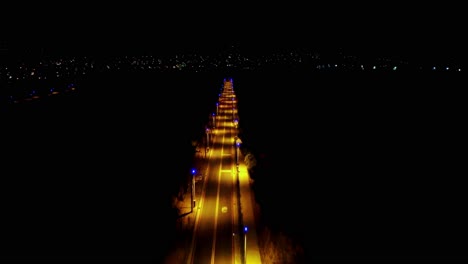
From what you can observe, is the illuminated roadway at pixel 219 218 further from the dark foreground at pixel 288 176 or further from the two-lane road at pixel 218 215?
the dark foreground at pixel 288 176

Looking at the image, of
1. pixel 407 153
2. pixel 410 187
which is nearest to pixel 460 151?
pixel 407 153

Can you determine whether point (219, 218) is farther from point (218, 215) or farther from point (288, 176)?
point (288, 176)

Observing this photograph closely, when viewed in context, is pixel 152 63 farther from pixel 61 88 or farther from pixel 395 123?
pixel 395 123

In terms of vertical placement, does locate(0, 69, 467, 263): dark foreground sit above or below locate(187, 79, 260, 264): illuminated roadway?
above

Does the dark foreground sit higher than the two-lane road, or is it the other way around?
the dark foreground

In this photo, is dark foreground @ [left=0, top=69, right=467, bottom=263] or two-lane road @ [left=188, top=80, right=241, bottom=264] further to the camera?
two-lane road @ [left=188, top=80, right=241, bottom=264]

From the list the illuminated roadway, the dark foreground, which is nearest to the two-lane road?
the illuminated roadway

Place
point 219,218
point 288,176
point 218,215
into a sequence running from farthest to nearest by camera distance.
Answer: point 288,176 < point 218,215 < point 219,218

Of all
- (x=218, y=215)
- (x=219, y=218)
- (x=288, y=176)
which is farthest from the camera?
(x=288, y=176)

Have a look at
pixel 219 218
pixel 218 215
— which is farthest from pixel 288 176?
pixel 219 218

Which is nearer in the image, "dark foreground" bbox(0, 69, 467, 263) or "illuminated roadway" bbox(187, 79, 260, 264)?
"dark foreground" bbox(0, 69, 467, 263)

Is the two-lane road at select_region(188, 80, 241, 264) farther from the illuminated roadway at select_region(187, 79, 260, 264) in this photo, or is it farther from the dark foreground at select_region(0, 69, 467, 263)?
the dark foreground at select_region(0, 69, 467, 263)
